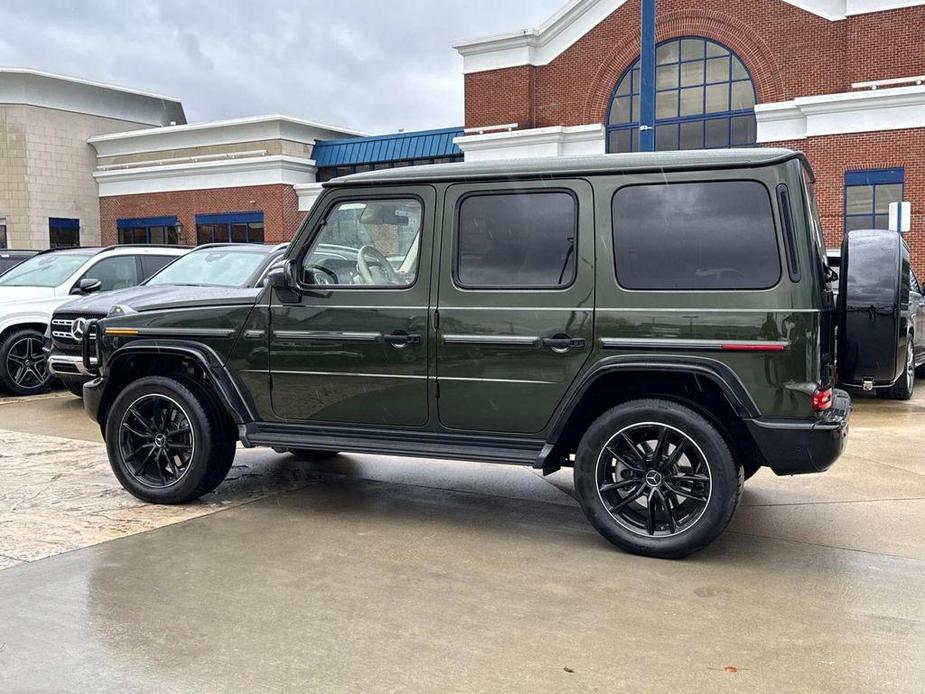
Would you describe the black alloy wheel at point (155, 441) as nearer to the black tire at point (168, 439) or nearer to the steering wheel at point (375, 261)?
the black tire at point (168, 439)

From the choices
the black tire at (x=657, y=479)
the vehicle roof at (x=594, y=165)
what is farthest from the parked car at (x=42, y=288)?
the black tire at (x=657, y=479)

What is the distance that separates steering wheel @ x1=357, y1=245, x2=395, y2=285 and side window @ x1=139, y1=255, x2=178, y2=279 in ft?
23.2

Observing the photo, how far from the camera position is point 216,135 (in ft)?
116

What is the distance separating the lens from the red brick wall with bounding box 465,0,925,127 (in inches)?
904

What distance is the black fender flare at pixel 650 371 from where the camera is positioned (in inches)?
175

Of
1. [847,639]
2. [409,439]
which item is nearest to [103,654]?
[409,439]

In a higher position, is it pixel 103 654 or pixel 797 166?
pixel 797 166

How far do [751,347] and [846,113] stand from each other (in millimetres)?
21472

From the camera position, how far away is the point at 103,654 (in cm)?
351

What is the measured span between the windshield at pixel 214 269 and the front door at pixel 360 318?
3.97m

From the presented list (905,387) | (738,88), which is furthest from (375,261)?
(738,88)

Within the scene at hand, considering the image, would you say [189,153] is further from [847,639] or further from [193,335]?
[847,639]

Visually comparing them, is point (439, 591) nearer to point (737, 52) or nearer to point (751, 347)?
point (751, 347)

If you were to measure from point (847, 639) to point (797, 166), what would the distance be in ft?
7.51
